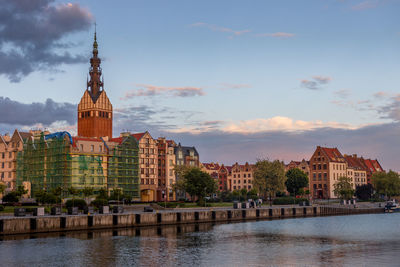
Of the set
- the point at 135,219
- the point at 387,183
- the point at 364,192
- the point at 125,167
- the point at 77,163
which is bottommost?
the point at 135,219

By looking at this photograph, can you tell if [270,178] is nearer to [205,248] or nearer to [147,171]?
[147,171]

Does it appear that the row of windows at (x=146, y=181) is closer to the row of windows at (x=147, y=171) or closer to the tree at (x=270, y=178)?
the row of windows at (x=147, y=171)

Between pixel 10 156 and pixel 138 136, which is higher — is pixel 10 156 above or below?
below

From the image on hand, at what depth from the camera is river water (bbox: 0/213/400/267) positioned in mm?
53000

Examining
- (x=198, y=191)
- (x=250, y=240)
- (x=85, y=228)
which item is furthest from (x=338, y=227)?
(x=85, y=228)

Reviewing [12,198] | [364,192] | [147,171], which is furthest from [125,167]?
[364,192]

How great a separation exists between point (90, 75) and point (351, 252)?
141 m

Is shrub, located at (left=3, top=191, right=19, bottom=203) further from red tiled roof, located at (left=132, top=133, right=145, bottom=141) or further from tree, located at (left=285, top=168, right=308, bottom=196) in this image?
tree, located at (left=285, top=168, right=308, bottom=196)

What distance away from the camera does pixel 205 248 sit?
63062 millimetres

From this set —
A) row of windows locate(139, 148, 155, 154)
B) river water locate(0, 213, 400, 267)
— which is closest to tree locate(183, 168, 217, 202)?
row of windows locate(139, 148, 155, 154)

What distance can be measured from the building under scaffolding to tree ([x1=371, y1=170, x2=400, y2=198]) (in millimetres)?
97817

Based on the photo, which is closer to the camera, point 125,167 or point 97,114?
point 125,167

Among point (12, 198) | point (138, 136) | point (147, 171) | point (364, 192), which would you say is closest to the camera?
point (12, 198)

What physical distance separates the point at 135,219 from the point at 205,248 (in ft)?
90.9
